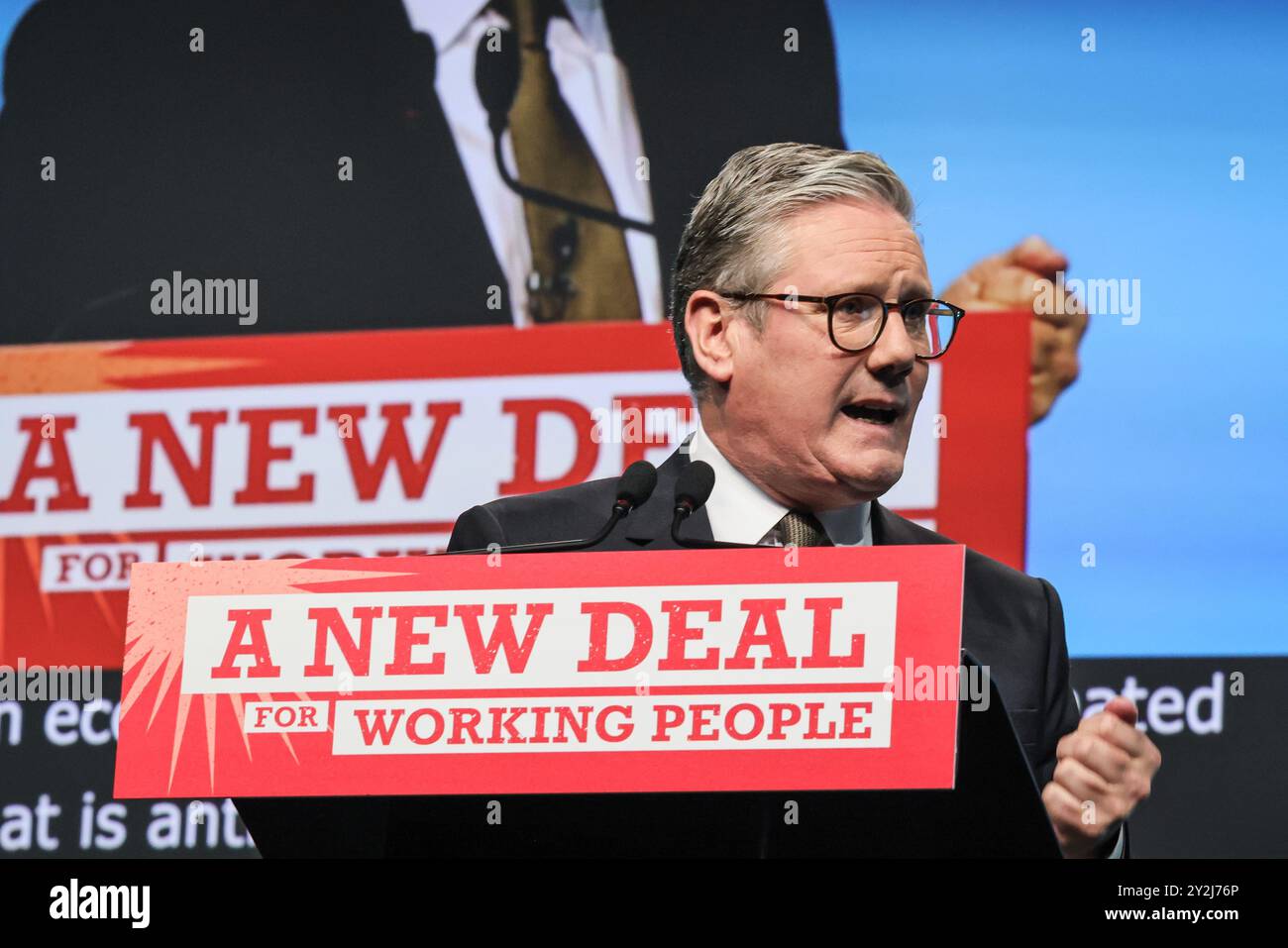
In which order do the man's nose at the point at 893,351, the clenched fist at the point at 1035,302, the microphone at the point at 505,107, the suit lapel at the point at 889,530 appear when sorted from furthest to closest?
Result: the microphone at the point at 505,107 < the clenched fist at the point at 1035,302 < the suit lapel at the point at 889,530 < the man's nose at the point at 893,351

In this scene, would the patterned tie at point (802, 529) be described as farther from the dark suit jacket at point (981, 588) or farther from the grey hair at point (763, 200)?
the grey hair at point (763, 200)

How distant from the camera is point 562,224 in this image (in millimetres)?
3562

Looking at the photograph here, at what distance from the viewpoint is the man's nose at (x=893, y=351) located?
6.06 ft

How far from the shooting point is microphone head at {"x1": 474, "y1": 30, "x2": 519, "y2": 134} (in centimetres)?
363

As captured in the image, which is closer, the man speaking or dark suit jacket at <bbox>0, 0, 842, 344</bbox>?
the man speaking

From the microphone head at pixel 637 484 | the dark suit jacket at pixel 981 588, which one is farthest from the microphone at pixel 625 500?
the dark suit jacket at pixel 981 588

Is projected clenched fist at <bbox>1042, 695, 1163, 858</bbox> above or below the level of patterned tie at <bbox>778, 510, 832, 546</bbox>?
below

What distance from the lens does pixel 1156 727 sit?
335cm

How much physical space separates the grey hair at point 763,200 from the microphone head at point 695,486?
28 centimetres

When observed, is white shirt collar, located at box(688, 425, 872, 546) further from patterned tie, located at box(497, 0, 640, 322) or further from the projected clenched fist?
patterned tie, located at box(497, 0, 640, 322)

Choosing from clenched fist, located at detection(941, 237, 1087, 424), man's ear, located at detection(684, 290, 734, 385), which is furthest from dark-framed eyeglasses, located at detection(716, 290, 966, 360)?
clenched fist, located at detection(941, 237, 1087, 424)
